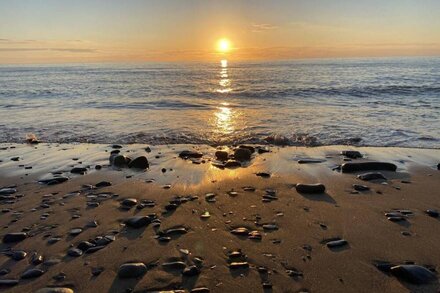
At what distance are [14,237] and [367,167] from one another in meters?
6.38

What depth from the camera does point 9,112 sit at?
18859mm

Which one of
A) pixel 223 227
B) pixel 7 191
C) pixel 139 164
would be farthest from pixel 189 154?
pixel 223 227

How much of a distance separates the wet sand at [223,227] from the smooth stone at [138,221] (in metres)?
0.08

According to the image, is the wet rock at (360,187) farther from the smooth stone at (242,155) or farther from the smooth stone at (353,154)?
the smooth stone at (242,155)

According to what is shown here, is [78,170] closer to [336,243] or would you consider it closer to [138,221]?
[138,221]

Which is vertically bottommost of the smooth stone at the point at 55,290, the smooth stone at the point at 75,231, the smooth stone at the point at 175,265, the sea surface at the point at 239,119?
the sea surface at the point at 239,119

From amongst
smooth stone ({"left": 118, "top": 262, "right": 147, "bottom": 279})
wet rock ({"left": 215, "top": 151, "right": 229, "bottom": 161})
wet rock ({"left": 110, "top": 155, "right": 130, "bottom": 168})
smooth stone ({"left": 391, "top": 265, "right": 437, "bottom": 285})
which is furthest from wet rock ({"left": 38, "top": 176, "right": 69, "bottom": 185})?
smooth stone ({"left": 391, "top": 265, "right": 437, "bottom": 285})

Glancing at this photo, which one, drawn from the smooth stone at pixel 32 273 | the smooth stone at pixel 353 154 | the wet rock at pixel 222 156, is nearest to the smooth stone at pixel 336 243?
the smooth stone at pixel 32 273

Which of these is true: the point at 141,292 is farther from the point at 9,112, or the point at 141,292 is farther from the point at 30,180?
the point at 9,112

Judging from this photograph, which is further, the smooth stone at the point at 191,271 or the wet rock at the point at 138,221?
the wet rock at the point at 138,221

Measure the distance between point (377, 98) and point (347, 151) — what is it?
14.5 meters

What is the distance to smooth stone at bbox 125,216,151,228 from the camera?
5.24m

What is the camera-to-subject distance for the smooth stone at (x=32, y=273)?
13.0ft

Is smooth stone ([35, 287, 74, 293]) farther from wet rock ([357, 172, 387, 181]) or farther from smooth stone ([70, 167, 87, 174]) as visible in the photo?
wet rock ([357, 172, 387, 181])
